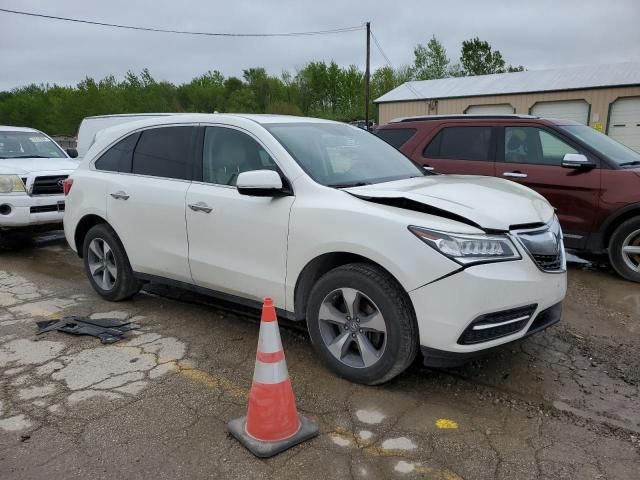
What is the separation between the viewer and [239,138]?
4.09 meters

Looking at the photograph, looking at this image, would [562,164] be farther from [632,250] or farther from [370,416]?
[370,416]

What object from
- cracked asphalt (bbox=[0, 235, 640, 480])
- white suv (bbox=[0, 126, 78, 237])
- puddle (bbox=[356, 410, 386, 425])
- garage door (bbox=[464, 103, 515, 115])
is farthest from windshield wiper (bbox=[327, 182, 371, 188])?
garage door (bbox=[464, 103, 515, 115])

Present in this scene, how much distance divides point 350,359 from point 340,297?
0.41 meters

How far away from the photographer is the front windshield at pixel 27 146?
8555mm

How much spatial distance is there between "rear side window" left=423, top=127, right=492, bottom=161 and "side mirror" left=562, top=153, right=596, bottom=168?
100 centimetres

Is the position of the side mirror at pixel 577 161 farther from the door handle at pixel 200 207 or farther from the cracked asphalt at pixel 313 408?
the door handle at pixel 200 207

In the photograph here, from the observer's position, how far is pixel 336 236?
331 cm

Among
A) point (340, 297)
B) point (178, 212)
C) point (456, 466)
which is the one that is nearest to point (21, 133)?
point (178, 212)

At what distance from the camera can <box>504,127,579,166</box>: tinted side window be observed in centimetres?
624

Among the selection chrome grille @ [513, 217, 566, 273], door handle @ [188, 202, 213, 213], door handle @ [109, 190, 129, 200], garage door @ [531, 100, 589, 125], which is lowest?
chrome grille @ [513, 217, 566, 273]

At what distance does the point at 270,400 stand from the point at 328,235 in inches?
43.2

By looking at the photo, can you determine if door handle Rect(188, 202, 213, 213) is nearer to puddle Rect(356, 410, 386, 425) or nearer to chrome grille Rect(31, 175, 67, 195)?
puddle Rect(356, 410, 386, 425)

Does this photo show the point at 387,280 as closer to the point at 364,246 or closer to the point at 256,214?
the point at 364,246

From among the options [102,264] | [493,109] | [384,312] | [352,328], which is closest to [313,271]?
[352,328]
